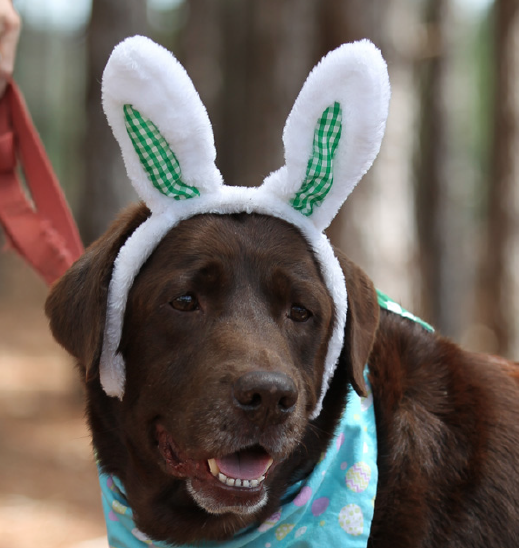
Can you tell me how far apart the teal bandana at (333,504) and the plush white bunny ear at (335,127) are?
33.2 inches

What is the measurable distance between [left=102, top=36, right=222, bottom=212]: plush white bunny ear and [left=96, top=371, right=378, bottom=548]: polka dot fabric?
1.06m

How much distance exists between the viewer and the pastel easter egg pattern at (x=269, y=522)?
2.73m

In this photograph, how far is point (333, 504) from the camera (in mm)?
2742

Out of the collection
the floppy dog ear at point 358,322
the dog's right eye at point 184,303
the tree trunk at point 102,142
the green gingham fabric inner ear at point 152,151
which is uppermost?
the green gingham fabric inner ear at point 152,151

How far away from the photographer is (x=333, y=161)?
8.73 ft

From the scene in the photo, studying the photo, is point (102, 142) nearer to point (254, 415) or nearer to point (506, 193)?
point (506, 193)

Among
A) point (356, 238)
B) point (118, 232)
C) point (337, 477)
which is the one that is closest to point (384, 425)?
point (337, 477)

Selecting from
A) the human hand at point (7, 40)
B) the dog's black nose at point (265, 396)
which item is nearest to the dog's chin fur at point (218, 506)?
the dog's black nose at point (265, 396)

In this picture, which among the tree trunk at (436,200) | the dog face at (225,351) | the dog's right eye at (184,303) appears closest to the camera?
the dog face at (225,351)

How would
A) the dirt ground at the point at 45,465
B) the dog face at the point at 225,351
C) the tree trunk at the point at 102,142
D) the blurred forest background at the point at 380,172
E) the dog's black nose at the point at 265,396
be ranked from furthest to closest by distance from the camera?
the tree trunk at the point at 102,142 → the blurred forest background at the point at 380,172 → the dirt ground at the point at 45,465 → the dog face at the point at 225,351 → the dog's black nose at the point at 265,396

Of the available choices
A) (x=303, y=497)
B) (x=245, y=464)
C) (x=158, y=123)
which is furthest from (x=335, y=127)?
(x=303, y=497)

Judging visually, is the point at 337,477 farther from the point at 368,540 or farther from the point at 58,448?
the point at 58,448

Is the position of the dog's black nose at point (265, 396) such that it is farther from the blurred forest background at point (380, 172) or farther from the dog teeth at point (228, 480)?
the blurred forest background at point (380, 172)

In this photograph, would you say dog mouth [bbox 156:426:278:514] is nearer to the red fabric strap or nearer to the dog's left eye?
the dog's left eye
